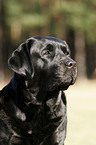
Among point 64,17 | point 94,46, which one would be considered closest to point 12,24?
point 64,17

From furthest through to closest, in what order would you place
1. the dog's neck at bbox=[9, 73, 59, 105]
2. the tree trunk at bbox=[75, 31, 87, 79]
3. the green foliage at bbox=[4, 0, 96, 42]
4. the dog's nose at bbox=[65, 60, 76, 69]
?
the tree trunk at bbox=[75, 31, 87, 79] → the green foliage at bbox=[4, 0, 96, 42] → the dog's neck at bbox=[9, 73, 59, 105] → the dog's nose at bbox=[65, 60, 76, 69]

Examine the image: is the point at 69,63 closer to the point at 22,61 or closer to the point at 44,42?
the point at 44,42

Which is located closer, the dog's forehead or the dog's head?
the dog's head

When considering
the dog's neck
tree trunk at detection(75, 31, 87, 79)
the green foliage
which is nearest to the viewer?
the dog's neck

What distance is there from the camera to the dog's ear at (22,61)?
134 inches

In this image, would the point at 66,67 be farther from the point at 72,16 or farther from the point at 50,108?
the point at 72,16

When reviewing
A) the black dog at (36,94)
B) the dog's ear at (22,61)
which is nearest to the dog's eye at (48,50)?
the black dog at (36,94)

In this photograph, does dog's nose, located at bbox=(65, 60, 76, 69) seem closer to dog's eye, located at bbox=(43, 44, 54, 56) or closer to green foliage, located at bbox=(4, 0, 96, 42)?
dog's eye, located at bbox=(43, 44, 54, 56)

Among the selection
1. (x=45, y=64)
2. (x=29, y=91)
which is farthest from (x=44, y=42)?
(x=29, y=91)

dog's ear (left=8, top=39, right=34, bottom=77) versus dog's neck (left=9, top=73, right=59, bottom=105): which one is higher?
dog's ear (left=8, top=39, right=34, bottom=77)

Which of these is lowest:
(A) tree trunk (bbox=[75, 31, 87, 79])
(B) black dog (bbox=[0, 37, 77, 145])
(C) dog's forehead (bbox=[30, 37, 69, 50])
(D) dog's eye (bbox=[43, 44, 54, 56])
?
(A) tree trunk (bbox=[75, 31, 87, 79])

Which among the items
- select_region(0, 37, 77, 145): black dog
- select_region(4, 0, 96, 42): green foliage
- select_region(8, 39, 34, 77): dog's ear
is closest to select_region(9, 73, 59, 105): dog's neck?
select_region(0, 37, 77, 145): black dog

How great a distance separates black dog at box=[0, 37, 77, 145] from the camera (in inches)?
135

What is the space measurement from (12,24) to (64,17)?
405 cm
